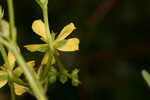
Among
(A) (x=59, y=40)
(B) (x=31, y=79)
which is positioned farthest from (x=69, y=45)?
(B) (x=31, y=79)

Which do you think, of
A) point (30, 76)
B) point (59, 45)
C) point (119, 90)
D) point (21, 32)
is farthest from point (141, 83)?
point (30, 76)

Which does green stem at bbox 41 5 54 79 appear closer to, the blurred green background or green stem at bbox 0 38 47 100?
green stem at bbox 0 38 47 100

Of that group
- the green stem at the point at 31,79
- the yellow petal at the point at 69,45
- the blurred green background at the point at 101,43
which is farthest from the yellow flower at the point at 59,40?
the blurred green background at the point at 101,43

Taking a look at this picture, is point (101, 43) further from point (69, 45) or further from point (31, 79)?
point (31, 79)

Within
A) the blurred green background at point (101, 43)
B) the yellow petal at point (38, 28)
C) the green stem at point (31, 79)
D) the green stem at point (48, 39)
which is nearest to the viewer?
the green stem at point (31, 79)

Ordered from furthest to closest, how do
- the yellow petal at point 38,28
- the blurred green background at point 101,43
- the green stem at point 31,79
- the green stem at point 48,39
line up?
1. the blurred green background at point 101,43
2. the yellow petal at point 38,28
3. the green stem at point 48,39
4. the green stem at point 31,79

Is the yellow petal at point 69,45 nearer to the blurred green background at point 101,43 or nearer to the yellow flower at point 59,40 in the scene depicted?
the yellow flower at point 59,40

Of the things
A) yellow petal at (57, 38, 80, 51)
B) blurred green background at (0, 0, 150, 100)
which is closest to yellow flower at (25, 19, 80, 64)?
yellow petal at (57, 38, 80, 51)

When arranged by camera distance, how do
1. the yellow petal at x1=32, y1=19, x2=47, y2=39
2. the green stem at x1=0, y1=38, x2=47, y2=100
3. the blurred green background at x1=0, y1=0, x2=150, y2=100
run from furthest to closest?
1. the blurred green background at x1=0, y1=0, x2=150, y2=100
2. the yellow petal at x1=32, y1=19, x2=47, y2=39
3. the green stem at x1=0, y1=38, x2=47, y2=100
